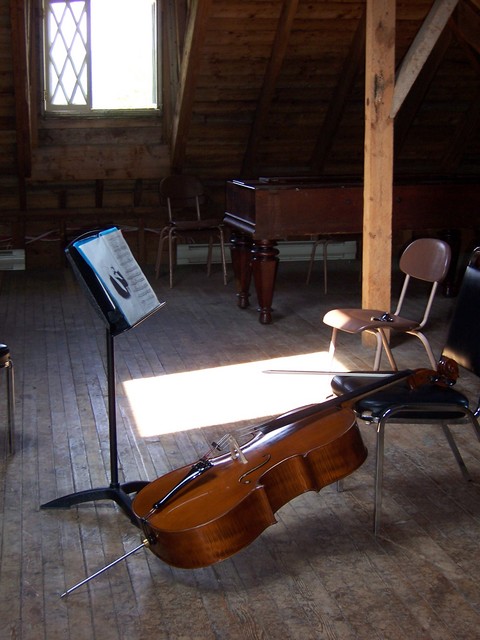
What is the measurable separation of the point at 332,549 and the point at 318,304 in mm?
4130

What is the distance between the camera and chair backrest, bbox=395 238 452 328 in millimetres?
4844

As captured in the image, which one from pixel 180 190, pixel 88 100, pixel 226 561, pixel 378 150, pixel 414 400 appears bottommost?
pixel 226 561

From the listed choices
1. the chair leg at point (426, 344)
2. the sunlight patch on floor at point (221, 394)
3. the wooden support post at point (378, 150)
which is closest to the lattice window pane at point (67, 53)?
the wooden support post at point (378, 150)

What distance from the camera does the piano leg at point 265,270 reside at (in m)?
6.28

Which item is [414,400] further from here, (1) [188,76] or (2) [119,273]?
(1) [188,76]

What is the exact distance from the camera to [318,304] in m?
7.12

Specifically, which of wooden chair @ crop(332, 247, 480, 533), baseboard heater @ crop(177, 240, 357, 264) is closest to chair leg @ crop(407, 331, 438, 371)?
wooden chair @ crop(332, 247, 480, 533)

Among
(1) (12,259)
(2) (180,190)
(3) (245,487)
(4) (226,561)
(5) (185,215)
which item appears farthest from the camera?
(5) (185,215)

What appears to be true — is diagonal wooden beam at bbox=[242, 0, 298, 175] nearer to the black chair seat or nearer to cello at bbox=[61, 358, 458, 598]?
the black chair seat

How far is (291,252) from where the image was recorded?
920cm

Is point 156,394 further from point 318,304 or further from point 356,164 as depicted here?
point 356,164

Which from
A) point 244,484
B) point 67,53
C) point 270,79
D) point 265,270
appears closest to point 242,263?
point 265,270

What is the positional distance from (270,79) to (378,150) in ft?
8.16

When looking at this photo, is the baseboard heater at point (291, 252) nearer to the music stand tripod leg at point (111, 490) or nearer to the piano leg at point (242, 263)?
the piano leg at point (242, 263)
